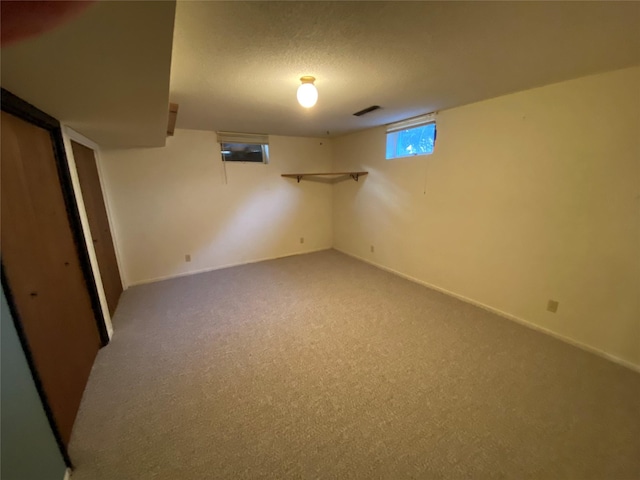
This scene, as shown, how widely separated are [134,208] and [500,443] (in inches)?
170

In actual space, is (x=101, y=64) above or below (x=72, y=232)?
above

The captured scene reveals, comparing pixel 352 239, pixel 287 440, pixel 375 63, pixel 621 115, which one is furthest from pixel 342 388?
pixel 352 239

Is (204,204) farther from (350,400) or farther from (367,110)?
(350,400)

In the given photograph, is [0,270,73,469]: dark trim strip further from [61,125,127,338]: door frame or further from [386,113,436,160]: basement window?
[386,113,436,160]: basement window

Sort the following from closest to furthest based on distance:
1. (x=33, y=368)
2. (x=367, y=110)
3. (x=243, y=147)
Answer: (x=33, y=368) < (x=367, y=110) < (x=243, y=147)

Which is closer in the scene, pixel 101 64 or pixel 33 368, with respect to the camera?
pixel 101 64

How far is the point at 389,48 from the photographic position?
57.3 inches

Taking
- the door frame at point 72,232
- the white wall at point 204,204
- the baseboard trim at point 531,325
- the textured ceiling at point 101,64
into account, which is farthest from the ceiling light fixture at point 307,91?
the baseboard trim at point 531,325

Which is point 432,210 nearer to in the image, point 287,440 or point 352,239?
point 352,239

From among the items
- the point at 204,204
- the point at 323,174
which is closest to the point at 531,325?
the point at 323,174

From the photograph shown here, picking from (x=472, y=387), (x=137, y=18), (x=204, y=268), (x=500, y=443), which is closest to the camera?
(x=137, y=18)

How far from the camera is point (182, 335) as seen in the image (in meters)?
Result: 2.39

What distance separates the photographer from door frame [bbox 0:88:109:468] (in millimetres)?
1112

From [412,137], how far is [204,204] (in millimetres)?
3109
